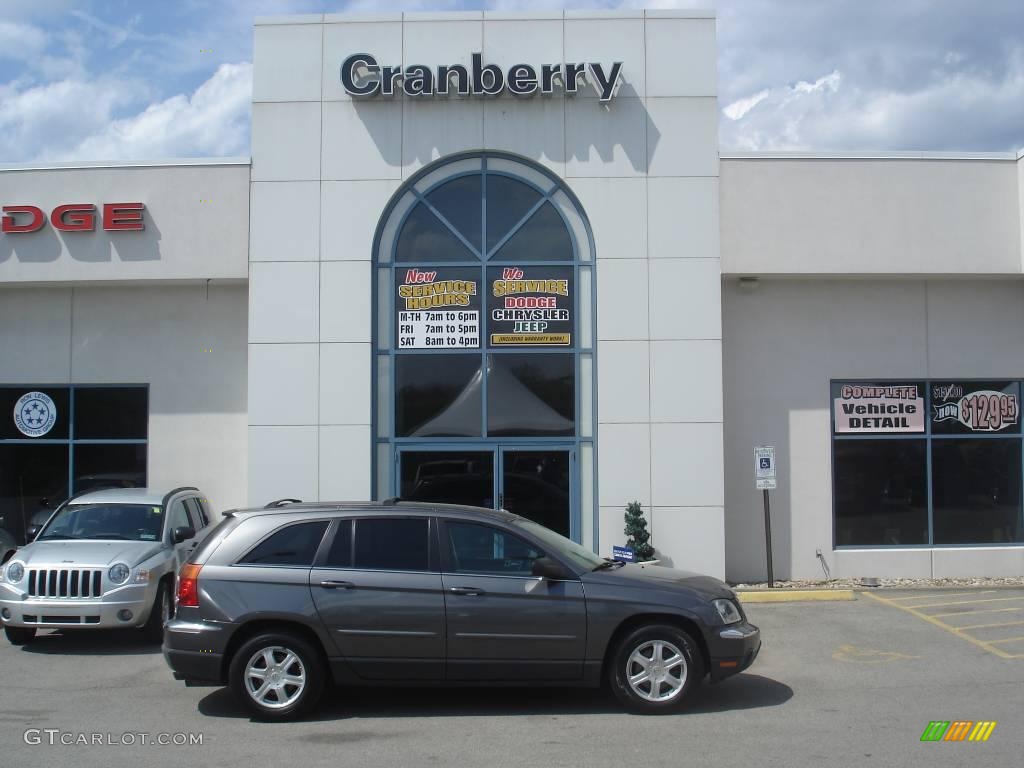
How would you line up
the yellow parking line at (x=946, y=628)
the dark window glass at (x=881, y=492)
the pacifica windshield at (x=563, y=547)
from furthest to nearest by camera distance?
the dark window glass at (x=881, y=492) → the yellow parking line at (x=946, y=628) → the pacifica windshield at (x=563, y=547)

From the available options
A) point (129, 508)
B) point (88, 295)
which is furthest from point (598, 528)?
point (88, 295)

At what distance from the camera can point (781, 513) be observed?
15211 mm

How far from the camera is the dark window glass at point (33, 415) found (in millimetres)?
15906

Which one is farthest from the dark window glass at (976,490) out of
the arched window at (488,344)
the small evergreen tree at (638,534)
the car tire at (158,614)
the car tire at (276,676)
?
the car tire at (158,614)

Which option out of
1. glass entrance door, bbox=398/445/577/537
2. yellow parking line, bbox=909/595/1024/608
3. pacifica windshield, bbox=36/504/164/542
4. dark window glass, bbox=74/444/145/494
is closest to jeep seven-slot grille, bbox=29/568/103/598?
pacifica windshield, bbox=36/504/164/542

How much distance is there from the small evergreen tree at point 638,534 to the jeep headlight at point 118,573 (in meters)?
6.63

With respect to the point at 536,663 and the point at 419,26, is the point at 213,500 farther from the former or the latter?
the point at 536,663

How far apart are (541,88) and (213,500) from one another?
8.27m

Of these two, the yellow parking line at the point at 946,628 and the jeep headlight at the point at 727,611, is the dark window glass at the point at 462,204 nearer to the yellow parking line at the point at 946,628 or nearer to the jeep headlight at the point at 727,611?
the yellow parking line at the point at 946,628

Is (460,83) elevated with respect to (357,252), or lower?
elevated

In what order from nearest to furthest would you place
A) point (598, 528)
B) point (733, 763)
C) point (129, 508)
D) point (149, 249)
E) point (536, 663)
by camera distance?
point (733, 763) < point (536, 663) < point (129, 508) < point (598, 528) < point (149, 249)

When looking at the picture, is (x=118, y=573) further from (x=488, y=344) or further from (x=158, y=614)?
(x=488, y=344)

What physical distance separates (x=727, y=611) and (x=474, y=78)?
30.6 feet

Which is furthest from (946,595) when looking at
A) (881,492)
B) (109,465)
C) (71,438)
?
(71,438)
